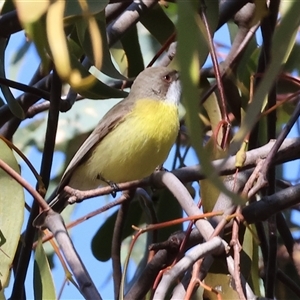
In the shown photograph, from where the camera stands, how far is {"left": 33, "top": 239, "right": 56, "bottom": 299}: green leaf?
4.80 feet

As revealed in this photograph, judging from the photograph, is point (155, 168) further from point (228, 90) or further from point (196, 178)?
point (196, 178)

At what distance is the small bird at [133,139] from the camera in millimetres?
2002

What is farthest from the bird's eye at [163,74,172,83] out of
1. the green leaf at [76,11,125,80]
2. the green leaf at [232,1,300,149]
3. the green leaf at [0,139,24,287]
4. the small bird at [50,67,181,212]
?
the green leaf at [232,1,300,149]

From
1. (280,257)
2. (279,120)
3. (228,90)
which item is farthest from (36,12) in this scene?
(279,120)

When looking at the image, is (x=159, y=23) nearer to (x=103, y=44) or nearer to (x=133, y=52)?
(x=133, y=52)

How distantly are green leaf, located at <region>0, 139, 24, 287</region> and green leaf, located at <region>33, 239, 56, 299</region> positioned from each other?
11cm

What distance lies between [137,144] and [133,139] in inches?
1.5

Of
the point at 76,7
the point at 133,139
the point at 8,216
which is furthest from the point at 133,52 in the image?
the point at 76,7

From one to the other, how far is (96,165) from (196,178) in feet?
2.74

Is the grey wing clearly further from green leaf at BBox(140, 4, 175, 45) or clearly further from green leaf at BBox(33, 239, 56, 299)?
green leaf at BBox(33, 239, 56, 299)

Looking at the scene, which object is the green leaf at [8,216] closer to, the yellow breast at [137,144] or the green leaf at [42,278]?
the green leaf at [42,278]

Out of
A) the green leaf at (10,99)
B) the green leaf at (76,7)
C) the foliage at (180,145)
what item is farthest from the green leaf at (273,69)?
the green leaf at (10,99)

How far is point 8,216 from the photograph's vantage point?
1461 mm

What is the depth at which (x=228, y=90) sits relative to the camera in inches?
76.5
